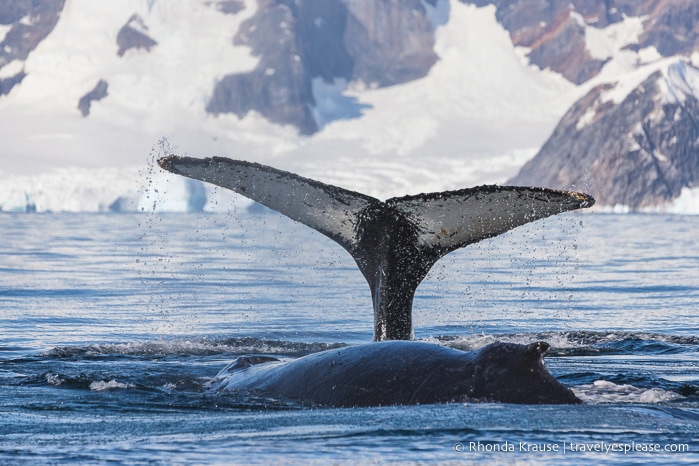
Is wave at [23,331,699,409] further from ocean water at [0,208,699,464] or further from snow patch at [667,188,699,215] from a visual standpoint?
snow patch at [667,188,699,215]

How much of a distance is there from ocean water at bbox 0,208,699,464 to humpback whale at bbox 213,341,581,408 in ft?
0.31

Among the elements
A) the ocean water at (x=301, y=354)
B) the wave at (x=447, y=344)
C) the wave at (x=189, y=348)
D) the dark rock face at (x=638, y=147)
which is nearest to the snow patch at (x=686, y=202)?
the dark rock face at (x=638, y=147)

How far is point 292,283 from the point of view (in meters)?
20.3

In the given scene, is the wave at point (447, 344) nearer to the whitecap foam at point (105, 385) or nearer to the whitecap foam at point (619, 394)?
the whitecap foam at point (105, 385)

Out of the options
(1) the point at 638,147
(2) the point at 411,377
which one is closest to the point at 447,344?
(2) the point at 411,377

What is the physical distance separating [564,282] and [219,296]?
6.57 metres

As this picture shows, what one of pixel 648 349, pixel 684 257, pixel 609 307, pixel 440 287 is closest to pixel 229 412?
pixel 648 349

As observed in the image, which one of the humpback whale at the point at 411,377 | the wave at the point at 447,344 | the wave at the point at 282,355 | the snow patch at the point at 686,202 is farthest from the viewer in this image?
the snow patch at the point at 686,202

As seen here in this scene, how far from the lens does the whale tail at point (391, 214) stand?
6.84 meters

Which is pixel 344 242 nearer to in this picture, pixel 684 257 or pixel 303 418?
pixel 303 418

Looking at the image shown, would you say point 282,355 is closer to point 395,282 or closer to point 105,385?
point 105,385

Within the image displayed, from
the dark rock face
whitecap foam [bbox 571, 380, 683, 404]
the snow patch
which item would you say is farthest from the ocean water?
the dark rock face

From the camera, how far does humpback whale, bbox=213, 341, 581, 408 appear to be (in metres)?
5.73

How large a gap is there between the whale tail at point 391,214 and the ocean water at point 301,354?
1.17m
